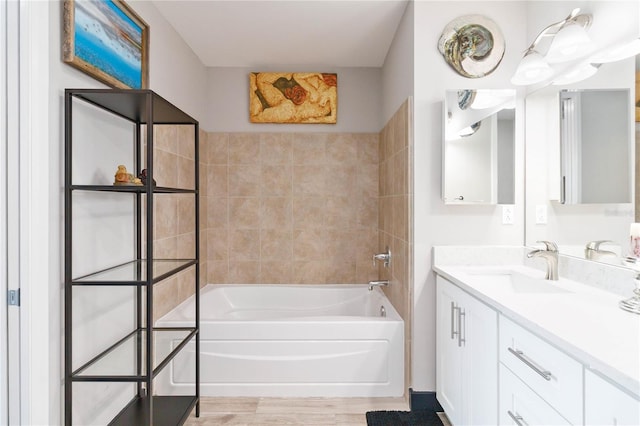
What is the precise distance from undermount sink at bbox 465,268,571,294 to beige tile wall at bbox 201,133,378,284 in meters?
1.55

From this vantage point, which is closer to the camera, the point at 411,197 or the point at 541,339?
the point at 541,339

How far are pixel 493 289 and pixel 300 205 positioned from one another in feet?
7.11

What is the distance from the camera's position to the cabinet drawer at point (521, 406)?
4.07 ft

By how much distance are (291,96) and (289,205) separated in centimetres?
98

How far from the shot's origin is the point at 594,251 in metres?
1.87

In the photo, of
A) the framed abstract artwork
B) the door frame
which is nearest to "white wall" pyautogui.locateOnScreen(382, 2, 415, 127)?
the framed abstract artwork

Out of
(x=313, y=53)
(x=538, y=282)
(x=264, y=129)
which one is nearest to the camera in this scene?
(x=538, y=282)

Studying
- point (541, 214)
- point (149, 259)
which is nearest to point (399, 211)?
point (541, 214)

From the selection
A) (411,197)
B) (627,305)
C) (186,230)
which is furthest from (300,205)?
(627,305)

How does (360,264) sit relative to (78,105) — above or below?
below

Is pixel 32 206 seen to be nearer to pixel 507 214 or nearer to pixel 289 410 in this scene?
pixel 289 410

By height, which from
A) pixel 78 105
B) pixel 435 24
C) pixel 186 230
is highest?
pixel 435 24

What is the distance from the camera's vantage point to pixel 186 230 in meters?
3.00

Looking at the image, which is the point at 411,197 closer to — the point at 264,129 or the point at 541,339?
the point at 541,339
